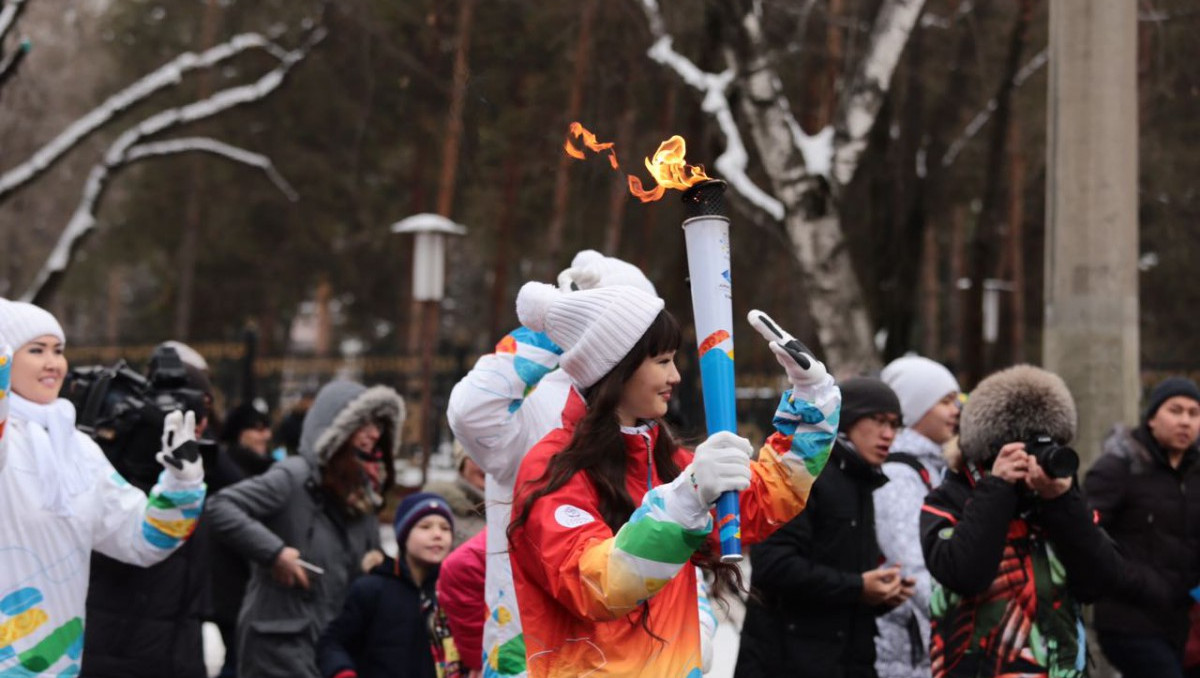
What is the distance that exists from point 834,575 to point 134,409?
8.53ft

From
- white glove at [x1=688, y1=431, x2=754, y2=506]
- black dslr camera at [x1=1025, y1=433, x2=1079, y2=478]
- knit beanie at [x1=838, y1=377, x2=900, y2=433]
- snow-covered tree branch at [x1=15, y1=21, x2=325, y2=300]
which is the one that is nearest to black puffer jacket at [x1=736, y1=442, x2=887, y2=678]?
knit beanie at [x1=838, y1=377, x2=900, y2=433]

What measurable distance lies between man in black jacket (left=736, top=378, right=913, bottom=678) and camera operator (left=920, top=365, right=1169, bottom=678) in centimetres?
55

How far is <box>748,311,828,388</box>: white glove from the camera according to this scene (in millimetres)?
3196

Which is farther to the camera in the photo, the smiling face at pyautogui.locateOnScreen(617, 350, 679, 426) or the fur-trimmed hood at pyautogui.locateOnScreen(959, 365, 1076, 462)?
the fur-trimmed hood at pyautogui.locateOnScreen(959, 365, 1076, 462)

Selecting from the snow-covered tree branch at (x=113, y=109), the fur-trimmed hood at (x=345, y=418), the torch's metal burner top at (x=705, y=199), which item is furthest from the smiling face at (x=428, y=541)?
the snow-covered tree branch at (x=113, y=109)

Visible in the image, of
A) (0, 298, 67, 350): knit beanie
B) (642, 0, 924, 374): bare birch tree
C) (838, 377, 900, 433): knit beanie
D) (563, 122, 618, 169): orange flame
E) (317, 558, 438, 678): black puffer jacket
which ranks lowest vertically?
(317, 558, 438, 678): black puffer jacket

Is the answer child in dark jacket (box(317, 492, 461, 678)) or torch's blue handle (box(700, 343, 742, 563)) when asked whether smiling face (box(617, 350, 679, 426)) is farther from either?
child in dark jacket (box(317, 492, 461, 678))

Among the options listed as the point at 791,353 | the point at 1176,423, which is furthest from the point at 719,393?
the point at 1176,423

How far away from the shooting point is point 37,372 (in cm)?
499

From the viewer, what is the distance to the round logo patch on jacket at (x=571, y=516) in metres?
3.09

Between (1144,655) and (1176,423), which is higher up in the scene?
(1176,423)

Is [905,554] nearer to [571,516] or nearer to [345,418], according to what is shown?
[345,418]

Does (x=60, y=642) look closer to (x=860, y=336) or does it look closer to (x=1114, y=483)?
(x=1114, y=483)

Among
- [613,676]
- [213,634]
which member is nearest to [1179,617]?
[613,676]
